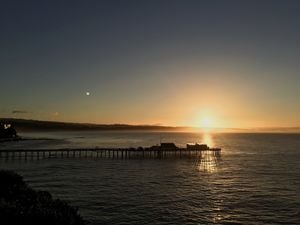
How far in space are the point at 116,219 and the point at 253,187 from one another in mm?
26025

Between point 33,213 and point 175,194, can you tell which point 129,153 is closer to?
point 175,194

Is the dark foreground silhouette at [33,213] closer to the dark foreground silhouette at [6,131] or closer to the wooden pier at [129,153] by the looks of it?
the wooden pier at [129,153]

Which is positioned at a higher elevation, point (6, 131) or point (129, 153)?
point (6, 131)

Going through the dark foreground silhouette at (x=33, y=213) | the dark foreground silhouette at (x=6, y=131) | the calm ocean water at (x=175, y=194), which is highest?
the dark foreground silhouette at (x=6, y=131)

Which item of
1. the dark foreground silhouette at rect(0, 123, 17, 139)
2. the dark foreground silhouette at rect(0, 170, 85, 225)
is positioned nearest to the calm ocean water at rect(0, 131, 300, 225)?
the dark foreground silhouette at rect(0, 170, 85, 225)

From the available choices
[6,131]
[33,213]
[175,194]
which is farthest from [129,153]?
[6,131]

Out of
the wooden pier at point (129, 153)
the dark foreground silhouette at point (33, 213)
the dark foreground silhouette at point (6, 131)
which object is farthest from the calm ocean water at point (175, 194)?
the dark foreground silhouette at point (6, 131)

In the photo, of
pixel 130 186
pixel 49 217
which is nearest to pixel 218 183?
pixel 130 186

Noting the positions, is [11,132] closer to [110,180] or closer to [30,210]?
[110,180]

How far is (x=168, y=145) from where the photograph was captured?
111625mm

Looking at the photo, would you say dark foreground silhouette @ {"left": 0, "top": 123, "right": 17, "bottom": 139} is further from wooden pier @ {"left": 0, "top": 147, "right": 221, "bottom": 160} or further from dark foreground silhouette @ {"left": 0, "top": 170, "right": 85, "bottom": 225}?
dark foreground silhouette @ {"left": 0, "top": 170, "right": 85, "bottom": 225}

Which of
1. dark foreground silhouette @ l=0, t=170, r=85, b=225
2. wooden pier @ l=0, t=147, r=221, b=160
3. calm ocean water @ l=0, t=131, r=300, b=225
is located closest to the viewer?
dark foreground silhouette @ l=0, t=170, r=85, b=225

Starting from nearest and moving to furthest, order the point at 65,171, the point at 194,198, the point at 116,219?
the point at 116,219 → the point at 194,198 → the point at 65,171

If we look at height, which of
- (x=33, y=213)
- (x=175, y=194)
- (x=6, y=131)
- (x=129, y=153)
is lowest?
(x=175, y=194)
